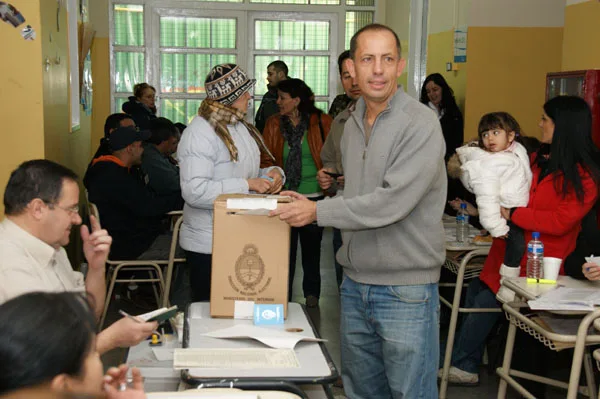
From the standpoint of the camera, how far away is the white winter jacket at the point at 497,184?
356 centimetres

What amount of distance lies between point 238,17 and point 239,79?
20.6 ft

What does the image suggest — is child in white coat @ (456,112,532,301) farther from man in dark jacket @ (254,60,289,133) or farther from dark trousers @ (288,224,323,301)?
man in dark jacket @ (254,60,289,133)

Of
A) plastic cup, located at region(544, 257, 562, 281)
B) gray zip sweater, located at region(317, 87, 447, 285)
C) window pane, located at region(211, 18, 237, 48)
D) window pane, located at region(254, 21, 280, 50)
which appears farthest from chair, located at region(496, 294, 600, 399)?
window pane, located at region(211, 18, 237, 48)

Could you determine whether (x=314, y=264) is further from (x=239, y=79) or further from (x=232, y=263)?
(x=232, y=263)

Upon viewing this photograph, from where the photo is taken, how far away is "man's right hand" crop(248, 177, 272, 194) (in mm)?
3363

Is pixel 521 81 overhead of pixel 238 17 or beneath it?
beneath

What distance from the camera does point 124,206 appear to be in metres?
4.79

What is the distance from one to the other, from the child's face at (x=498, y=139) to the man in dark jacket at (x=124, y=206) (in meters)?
2.16

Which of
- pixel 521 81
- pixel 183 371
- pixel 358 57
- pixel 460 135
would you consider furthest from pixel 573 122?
pixel 521 81

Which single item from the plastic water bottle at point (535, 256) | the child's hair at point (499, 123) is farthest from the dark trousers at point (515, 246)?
the child's hair at point (499, 123)

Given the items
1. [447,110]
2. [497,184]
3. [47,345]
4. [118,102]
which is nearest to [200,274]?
[497,184]

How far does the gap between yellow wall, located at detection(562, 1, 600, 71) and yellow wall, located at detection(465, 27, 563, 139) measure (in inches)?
81.3

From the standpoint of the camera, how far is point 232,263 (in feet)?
8.60

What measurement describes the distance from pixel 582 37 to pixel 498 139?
1.30 meters
